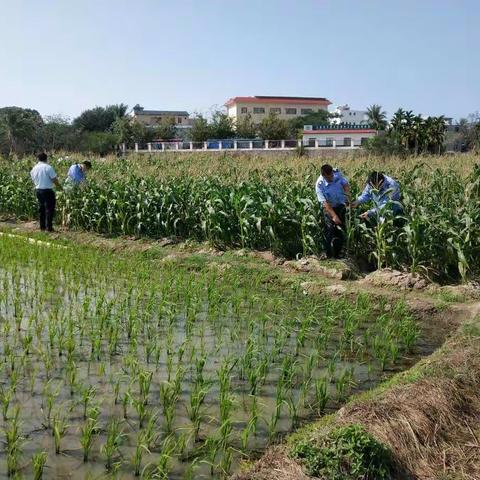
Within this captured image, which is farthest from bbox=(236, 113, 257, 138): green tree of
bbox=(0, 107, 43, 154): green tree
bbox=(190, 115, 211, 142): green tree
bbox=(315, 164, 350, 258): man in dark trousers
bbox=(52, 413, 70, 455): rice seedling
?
bbox=(52, 413, 70, 455): rice seedling

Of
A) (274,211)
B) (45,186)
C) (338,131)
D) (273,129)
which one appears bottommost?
(274,211)

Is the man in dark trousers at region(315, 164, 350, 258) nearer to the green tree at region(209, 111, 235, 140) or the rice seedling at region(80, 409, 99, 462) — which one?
the rice seedling at region(80, 409, 99, 462)

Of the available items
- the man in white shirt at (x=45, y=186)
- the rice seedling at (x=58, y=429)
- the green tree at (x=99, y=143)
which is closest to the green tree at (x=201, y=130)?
the green tree at (x=99, y=143)

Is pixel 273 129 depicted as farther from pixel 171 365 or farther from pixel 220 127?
pixel 171 365

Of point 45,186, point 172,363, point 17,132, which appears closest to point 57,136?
point 17,132

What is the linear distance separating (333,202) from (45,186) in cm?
667

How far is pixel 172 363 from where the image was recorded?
16.2 feet

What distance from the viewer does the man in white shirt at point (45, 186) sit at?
40.2 ft

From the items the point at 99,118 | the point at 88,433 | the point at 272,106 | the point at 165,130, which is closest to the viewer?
the point at 88,433

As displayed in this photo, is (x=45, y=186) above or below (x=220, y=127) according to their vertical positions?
below

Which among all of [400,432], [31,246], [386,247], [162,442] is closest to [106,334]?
[162,442]

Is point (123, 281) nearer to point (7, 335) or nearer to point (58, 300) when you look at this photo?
point (58, 300)

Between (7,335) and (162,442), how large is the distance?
2.61 m

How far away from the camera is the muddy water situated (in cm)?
362
